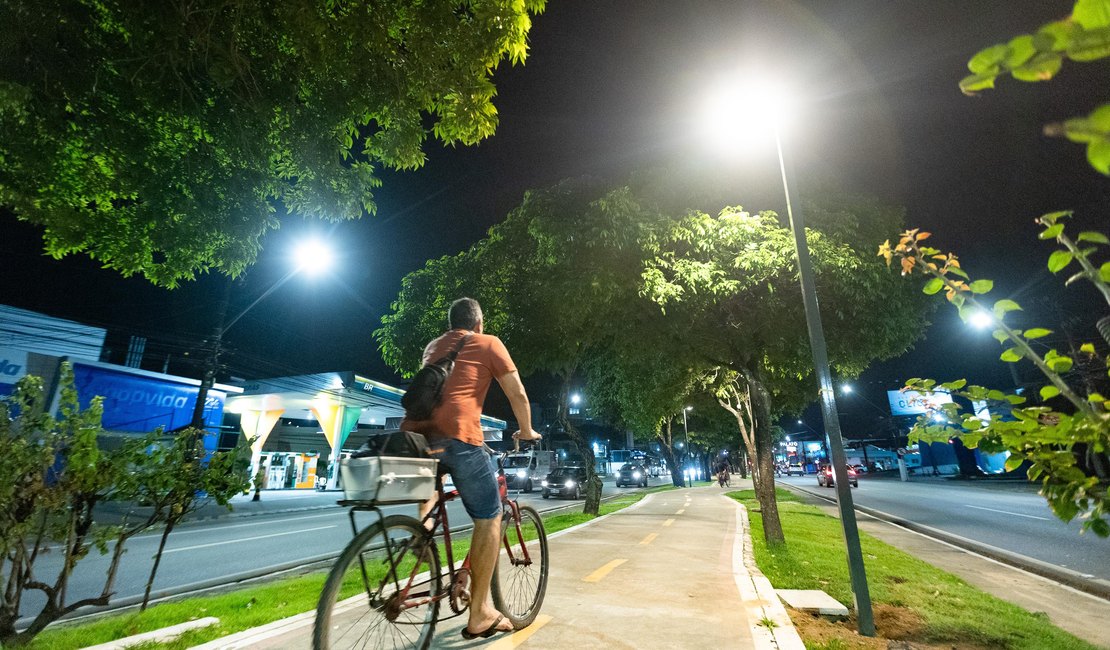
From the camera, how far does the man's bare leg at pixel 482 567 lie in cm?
305

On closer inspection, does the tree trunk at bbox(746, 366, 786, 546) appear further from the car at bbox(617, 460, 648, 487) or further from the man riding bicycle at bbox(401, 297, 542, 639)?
the car at bbox(617, 460, 648, 487)

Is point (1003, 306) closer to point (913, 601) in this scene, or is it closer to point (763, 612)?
point (763, 612)

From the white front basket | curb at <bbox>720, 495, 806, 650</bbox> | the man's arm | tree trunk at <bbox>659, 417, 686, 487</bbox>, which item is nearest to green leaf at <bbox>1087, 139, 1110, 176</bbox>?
the white front basket

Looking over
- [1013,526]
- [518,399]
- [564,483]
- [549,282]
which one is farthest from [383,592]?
[564,483]

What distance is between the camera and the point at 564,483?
25266 mm

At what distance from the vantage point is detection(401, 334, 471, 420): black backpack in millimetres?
2906

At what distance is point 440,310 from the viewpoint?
13.5 metres

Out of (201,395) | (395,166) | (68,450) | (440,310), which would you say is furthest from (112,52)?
(201,395)

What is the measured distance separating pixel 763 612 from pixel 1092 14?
4.72 metres

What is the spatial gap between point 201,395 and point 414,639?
1693 centimetres

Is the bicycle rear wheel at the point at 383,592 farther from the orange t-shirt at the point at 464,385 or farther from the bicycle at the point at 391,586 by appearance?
the orange t-shirt at the point at 464,385

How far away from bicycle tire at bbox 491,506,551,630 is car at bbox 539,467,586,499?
21.8 metres

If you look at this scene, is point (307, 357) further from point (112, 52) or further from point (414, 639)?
point (414, 639)

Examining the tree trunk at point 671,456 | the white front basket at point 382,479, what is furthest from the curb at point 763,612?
the tree trunk at point 671,456
